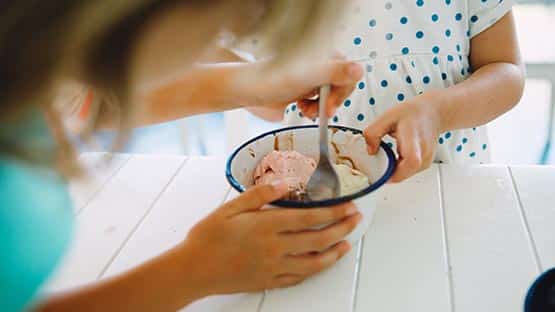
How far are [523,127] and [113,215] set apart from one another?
5.43ft

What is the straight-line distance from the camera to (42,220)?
426 mm

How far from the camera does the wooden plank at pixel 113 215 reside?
738 millimetres

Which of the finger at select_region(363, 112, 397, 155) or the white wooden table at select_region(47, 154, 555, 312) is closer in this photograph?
the white wooden table at select_region(47, 154, 555, 312)

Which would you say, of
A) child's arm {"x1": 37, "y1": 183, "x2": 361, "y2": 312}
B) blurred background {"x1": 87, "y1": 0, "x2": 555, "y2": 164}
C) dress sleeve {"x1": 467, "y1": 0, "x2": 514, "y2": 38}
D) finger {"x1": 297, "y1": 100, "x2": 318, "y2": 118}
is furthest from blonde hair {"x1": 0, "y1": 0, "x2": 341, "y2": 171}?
blurred background {"x1": 87, "y1": 0, "x2": 555, "y2": 164}

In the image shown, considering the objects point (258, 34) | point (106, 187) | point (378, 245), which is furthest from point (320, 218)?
point (106, 187)

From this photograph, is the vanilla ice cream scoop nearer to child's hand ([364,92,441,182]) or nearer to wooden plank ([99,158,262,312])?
child's hand ([364,92,441,182])

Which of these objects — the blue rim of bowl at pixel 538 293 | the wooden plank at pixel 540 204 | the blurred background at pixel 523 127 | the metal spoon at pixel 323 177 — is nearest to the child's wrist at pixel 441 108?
the wooden plank at pixel 540 204

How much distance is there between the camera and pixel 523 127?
2102 mm

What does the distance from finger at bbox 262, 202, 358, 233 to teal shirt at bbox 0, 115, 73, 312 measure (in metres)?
0.24

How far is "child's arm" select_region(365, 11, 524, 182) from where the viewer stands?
2.54 ft

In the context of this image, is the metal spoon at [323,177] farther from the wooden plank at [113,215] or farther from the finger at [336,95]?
the wooden plank at [113,215]

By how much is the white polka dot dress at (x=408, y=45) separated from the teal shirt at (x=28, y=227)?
2.01 ft

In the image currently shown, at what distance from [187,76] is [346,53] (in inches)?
11.0

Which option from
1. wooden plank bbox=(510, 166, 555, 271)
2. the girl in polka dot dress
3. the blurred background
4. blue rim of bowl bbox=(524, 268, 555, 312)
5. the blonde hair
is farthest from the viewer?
the blurred background
